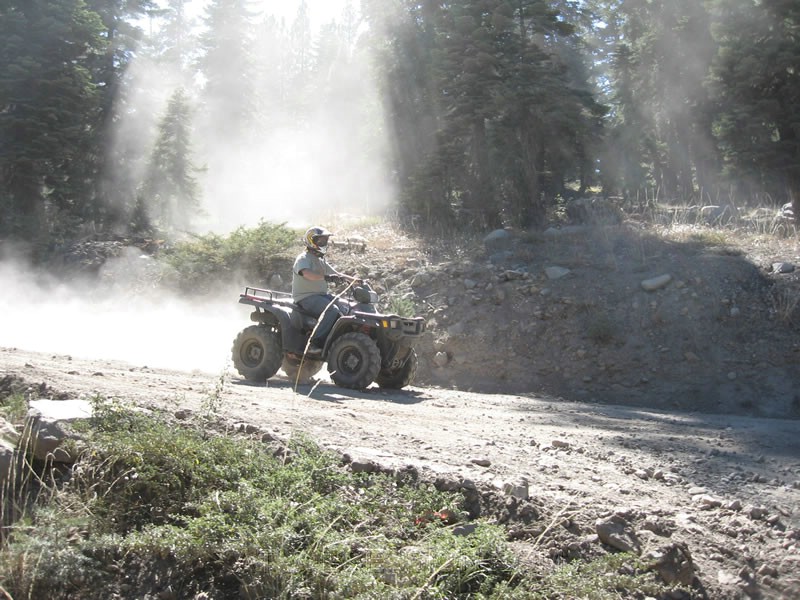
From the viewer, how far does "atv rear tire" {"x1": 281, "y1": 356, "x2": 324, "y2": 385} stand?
1209cm

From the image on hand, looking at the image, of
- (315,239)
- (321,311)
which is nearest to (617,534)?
(321,311)

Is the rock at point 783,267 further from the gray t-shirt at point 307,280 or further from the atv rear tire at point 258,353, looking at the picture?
the atv rear tire at point 258,353

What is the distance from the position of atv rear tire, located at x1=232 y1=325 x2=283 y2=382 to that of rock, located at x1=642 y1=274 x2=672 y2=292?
777 centimetres

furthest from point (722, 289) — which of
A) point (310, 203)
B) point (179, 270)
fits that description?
point (310, 203)

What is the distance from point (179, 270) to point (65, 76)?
32.9ft

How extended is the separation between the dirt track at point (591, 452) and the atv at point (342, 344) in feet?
2.47

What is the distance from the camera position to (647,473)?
6.30 metres

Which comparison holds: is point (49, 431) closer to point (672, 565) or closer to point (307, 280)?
point (672, 565)

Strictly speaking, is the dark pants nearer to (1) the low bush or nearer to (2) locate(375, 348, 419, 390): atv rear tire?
(2) locate(375, 348, 419, 390): atv rear tire

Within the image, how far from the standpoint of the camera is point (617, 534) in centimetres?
479

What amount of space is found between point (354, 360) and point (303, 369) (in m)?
1.32

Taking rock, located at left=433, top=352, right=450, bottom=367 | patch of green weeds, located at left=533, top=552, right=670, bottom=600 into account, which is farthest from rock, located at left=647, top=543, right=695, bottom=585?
rock, located at left=433, top=352, right=450, bottom=367

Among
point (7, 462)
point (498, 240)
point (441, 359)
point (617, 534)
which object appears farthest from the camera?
point (498, 240)

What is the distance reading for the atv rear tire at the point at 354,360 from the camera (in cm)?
1099
